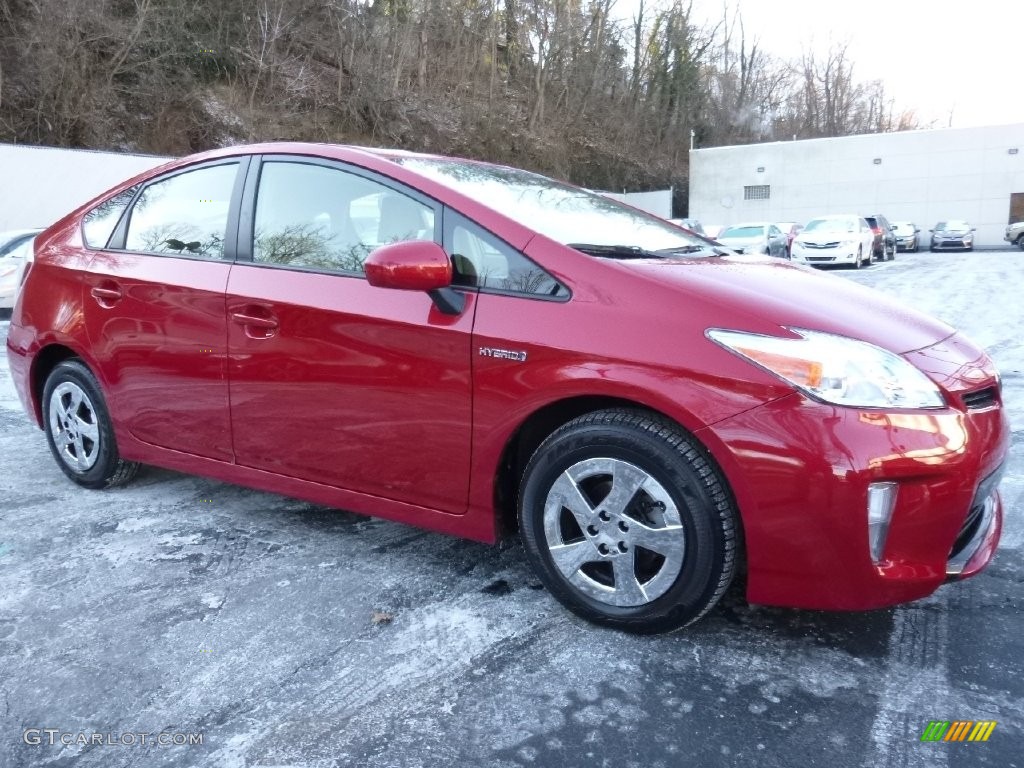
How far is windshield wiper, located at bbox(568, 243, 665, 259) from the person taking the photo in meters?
2.63

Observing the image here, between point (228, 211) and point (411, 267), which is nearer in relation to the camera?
point (411, 267)

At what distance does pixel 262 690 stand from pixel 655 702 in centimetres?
106

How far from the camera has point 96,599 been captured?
9.16ft

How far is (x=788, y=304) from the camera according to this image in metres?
2.40

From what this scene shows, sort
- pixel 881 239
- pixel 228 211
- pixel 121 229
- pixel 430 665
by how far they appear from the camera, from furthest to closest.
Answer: pixel 881 239
pixel 121 229
pixel 228 211
pixel 430 665

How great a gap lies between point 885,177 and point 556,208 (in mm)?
38647

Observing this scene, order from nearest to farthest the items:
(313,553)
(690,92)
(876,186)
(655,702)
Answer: (655,702) < (313,553) < (876,186) < (690,92)

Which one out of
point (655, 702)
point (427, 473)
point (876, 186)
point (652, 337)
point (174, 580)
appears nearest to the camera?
point (655, 702)

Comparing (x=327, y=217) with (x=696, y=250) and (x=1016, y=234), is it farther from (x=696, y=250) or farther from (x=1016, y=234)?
(x=1016, y=234)

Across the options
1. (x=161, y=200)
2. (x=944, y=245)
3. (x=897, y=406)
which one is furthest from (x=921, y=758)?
(x=944, y=245)

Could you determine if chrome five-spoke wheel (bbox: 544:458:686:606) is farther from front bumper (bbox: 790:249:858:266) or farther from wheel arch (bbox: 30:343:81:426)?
front bumper (bbox: 790:249:858:266)

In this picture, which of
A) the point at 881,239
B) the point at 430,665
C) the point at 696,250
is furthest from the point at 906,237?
the point at 430,665

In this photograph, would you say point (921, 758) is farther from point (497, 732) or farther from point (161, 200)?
point (161, 200)

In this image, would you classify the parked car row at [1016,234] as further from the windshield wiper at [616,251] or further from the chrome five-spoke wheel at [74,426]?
the chrome five-spoke wheel at [74,426]
